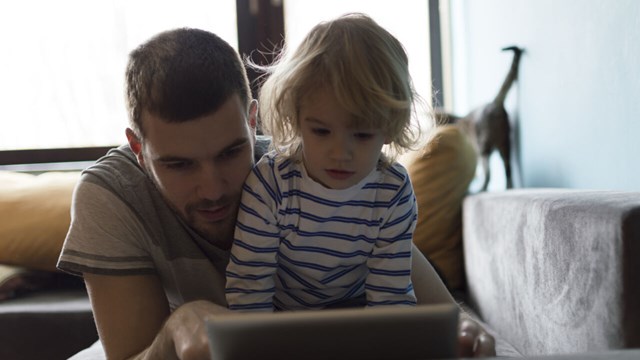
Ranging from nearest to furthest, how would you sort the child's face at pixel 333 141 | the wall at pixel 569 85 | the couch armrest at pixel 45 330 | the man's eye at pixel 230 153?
the child's face at pixel 333 141, the man's eye at pixel 230 153, the wall at pixel 569 85, the couch armrest at pixel 45 330

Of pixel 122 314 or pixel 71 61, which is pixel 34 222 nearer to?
pixel 71 61

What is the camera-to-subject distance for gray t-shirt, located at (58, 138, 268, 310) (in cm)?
128

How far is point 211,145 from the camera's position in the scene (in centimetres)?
124

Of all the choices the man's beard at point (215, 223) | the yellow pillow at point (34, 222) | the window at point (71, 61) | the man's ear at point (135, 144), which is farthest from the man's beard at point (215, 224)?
the window at point (71, 61)

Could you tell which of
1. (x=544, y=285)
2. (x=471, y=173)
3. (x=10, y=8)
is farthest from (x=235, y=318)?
(x=10, y=8)

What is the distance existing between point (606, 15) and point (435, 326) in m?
1.46

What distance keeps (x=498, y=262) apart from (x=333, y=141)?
950 mm

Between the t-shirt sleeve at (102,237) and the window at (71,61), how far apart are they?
232cm

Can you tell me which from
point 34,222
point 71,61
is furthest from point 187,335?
point 71,61

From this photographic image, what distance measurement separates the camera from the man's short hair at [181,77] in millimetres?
1247

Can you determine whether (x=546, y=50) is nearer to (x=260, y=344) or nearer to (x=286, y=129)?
(x=286, y=129)

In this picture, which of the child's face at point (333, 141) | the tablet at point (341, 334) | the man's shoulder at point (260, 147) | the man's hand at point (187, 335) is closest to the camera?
the tablet at point (341, 334)

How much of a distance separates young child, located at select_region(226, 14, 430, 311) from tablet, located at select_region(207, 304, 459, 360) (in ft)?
1.66

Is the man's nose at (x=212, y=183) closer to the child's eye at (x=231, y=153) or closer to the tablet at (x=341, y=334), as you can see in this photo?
the child's eye at (x=231, y=153)
